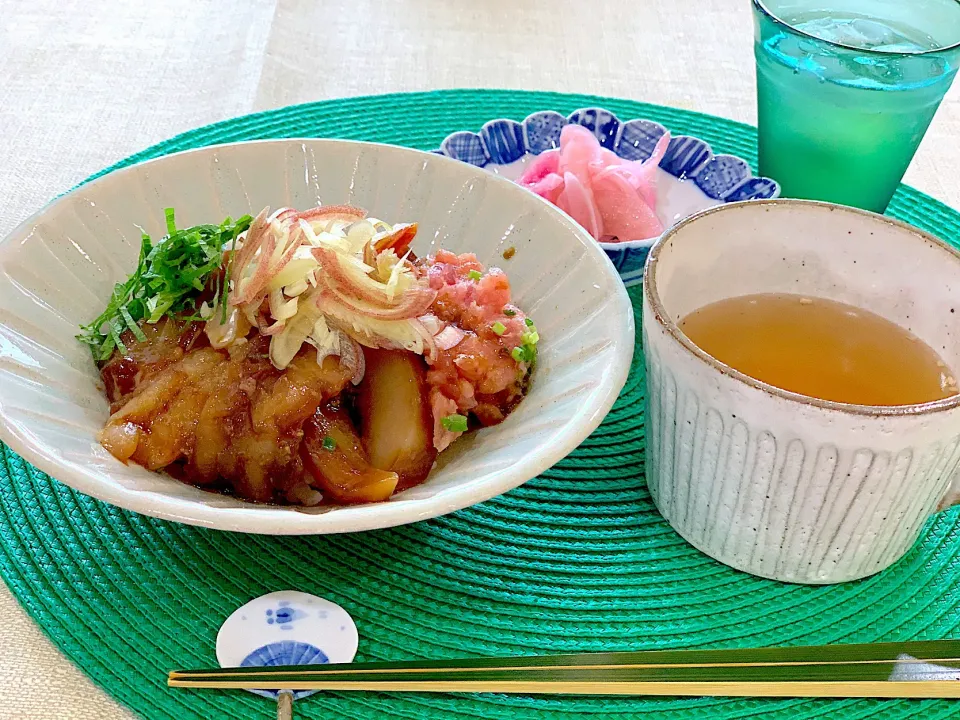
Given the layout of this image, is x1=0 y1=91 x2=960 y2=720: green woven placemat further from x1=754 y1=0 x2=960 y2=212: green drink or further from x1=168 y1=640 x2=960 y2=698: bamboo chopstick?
x1=754 y1=0 x2=960 y2=212: green drink

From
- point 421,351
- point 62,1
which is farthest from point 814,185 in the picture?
point 62,1

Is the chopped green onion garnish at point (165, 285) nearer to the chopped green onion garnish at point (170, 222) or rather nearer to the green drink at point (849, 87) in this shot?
Result: the chopped green onion garnish at point (170, 222)

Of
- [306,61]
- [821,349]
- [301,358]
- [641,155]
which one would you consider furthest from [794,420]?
[306,61]

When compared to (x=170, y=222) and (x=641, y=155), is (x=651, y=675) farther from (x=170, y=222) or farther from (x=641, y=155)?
(x=641, y=155)

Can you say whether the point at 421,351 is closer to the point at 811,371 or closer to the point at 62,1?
the point at 811,371

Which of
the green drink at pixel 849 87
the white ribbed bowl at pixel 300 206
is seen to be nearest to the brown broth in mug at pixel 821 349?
the white ribbed bowl at pixel 300 206
